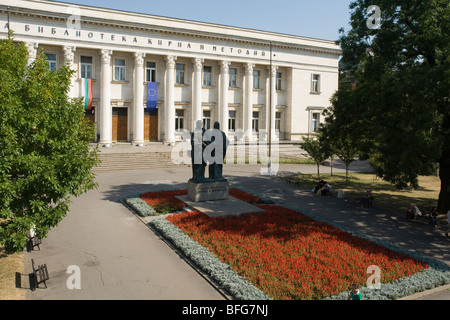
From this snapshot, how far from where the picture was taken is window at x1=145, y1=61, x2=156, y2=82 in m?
39.4

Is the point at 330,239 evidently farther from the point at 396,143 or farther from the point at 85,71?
the point at 85,71

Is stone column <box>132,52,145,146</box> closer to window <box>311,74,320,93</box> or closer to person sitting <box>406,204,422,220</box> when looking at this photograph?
window <box>311,74,320,93</box>

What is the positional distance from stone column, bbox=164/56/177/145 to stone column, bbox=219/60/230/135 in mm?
5748

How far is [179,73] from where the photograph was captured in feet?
135

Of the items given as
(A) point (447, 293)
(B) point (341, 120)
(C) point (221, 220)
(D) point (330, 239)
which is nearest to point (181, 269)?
(C) point (221, 220)

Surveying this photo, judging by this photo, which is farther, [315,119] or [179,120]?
[315,119]

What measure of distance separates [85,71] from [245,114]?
720 inches

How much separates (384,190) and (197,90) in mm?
22814

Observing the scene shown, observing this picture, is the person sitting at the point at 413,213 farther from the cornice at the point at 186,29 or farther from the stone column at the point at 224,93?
the cornice at the point at 186,29

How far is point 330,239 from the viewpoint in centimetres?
1400

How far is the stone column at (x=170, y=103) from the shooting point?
128 ft

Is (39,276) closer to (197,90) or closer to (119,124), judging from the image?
(119,124)

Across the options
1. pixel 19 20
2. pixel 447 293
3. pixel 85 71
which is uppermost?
pixel 19 20

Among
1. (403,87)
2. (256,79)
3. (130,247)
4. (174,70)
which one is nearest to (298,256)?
(130,247)
